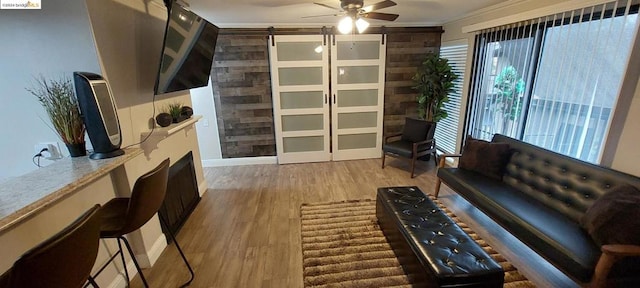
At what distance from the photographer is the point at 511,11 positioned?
300cm

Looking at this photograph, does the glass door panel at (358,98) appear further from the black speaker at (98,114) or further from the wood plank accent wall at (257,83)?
the black speaker at (98,114)

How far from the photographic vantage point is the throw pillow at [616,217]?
5.22ft

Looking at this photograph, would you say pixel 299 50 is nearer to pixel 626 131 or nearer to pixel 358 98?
pixel 358 98

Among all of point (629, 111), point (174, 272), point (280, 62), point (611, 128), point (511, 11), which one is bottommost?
point (174, 272)

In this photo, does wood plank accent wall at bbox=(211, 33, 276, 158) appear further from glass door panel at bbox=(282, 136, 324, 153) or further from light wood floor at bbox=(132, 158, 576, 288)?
light wood floor at bbox=(132, 158, 576, 288)

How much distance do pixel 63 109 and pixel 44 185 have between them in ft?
1.74

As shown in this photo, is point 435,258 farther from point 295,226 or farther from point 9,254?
point 9,254

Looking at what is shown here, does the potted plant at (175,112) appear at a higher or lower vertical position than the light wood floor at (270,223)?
higher

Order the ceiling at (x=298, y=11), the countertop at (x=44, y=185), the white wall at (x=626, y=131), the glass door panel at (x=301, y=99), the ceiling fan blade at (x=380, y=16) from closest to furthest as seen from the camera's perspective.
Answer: the countertop at (x=44, y=185) → the white wall at (x=626, y=131) → the ceiling fan blade at (x=380, y=16) → the ceiling at (x=298, y=11) → the glass door panel at (x=301, y=99)

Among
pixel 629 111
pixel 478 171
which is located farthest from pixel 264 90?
pixel 629 111

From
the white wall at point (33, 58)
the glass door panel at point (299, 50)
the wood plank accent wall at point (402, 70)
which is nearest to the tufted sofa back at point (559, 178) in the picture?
the wood plank accent wall at point (402, 70)

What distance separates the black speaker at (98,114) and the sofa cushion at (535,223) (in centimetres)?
286

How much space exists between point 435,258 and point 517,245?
128cm

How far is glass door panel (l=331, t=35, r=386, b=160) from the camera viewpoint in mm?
4402
